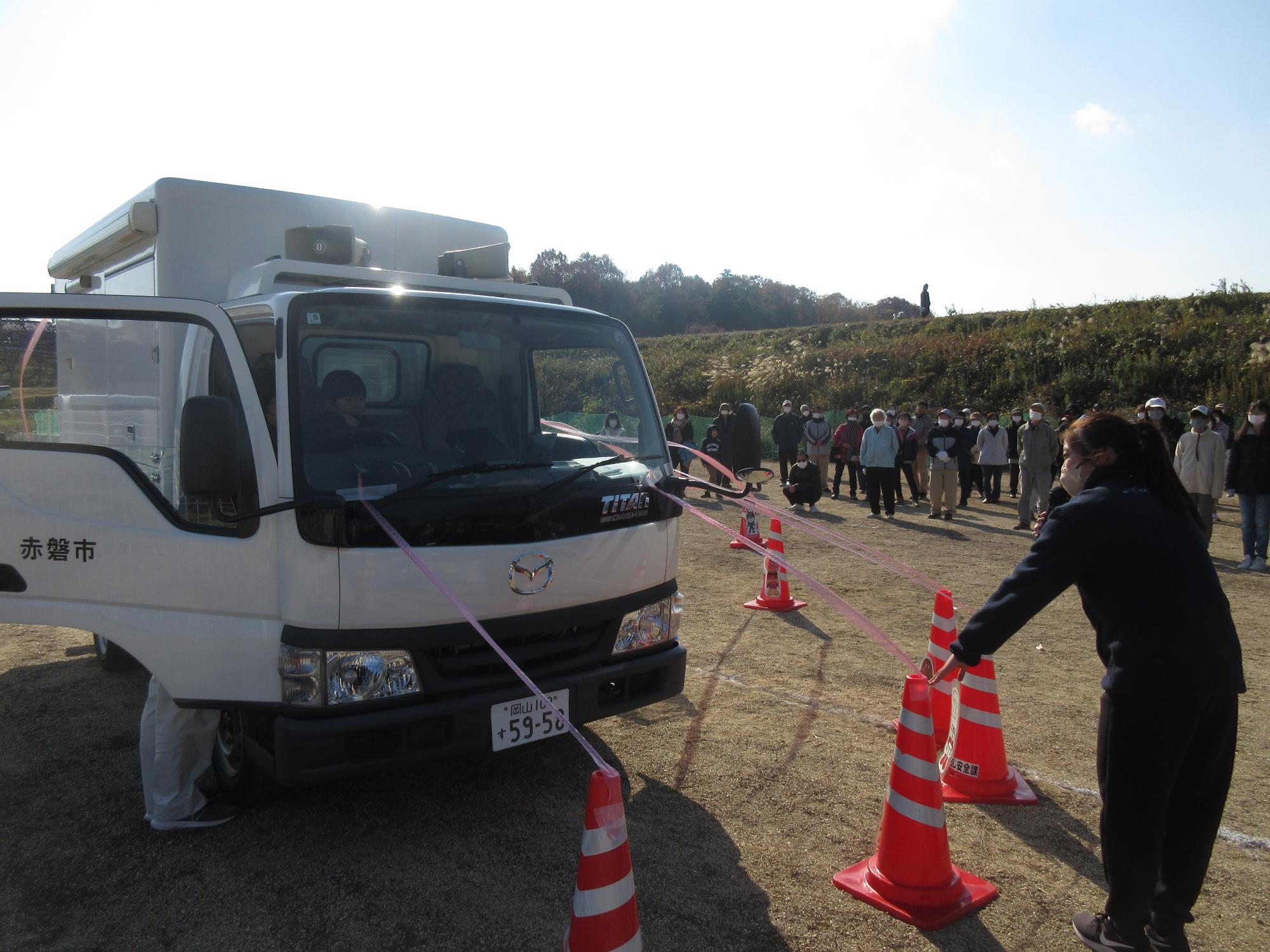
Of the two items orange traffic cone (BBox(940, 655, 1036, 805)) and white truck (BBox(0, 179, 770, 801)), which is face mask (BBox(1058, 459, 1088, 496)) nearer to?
orange traffic cone (BBox(940, 655, 1036, 805))

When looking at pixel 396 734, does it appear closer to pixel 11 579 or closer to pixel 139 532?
pixel 139 532

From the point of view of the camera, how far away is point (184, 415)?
129 inches

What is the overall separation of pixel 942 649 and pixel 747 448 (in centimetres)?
159

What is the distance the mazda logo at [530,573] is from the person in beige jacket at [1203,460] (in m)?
9.79

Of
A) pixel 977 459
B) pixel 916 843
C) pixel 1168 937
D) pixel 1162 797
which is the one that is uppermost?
pixel 977 459

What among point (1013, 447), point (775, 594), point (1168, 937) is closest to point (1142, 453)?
point (1168, 937)

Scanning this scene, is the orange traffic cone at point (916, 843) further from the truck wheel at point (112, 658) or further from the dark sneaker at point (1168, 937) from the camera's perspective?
the truck wheel at point (112, 658)

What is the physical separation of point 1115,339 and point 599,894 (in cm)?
3349

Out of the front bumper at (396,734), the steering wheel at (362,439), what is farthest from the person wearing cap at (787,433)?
the steering wheel at (362,439)

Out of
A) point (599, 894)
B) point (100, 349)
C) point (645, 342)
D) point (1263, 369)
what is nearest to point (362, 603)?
point (599, 894)

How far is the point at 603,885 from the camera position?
2783mm

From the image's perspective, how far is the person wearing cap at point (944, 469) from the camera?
1496 cm

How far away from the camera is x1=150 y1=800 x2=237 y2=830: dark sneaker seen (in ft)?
13.1

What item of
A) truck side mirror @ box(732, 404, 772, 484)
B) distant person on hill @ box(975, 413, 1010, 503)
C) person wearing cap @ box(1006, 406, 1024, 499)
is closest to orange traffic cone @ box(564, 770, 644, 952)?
truck side mirror @ box(732, 404, 772, 484)
